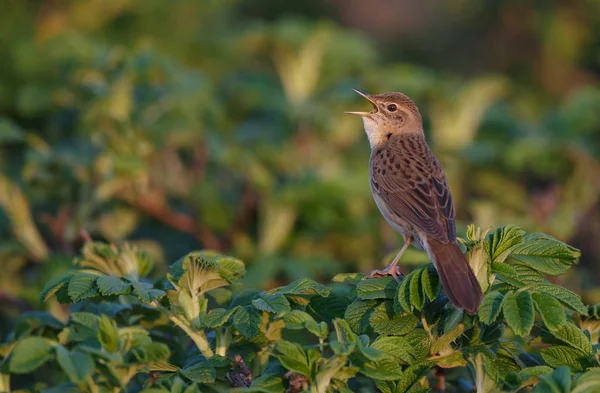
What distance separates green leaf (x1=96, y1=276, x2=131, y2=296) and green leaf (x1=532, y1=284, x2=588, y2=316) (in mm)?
1426

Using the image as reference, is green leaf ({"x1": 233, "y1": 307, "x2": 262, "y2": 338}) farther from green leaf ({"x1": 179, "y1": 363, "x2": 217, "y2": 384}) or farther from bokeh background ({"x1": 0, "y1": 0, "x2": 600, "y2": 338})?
bokeh background ({"x1": 0, "y1": 0, "x2": 600, "y2": 338})

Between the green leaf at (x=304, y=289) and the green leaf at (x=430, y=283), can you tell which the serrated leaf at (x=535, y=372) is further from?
the green leaf at (x=304, y=289)

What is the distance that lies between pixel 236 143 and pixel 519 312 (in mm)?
4589

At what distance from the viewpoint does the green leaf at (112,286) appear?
3.26m

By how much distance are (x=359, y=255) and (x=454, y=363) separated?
3.81 metres

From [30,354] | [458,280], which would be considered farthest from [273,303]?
[30,354]

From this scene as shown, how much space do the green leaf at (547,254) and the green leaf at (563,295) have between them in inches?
4.8

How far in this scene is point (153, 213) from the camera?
6898mm

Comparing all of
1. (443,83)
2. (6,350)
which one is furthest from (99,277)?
(443,83)

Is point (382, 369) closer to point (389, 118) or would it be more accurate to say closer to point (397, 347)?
point (397, 347)

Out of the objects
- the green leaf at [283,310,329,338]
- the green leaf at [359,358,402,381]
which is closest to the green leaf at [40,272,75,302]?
the green leaf at [283,310,329,338]

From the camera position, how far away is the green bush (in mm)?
3041

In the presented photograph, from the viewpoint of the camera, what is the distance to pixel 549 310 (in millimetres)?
3123

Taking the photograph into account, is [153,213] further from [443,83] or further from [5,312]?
[443,83]
